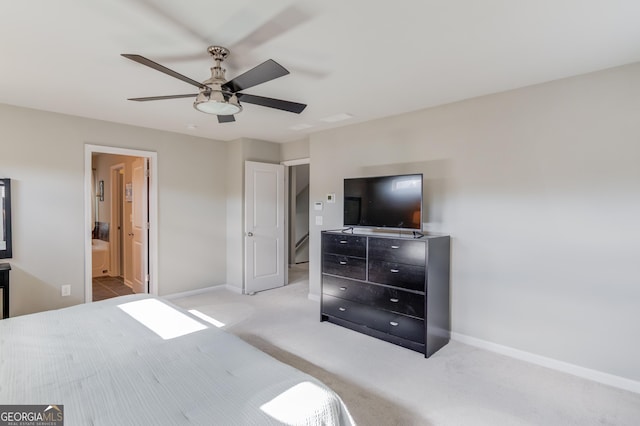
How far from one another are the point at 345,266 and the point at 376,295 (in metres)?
0.50

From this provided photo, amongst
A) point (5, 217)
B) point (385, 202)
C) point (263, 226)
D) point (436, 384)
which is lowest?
point (436, 384)

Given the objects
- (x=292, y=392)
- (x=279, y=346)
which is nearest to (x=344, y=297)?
(x=279, y=346)

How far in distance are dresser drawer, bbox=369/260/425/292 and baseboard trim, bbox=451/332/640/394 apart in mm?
863

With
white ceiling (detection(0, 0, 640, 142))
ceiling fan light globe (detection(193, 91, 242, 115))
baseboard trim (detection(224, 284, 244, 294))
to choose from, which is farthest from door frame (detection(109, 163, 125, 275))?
ceiling fan light globe (detection(193, 91, 242, 115))

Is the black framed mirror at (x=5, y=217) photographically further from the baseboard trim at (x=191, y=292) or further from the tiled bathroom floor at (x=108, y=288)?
the baseboard trim at (x=191, y=292)

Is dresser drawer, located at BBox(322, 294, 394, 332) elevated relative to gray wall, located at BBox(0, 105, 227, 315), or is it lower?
lower

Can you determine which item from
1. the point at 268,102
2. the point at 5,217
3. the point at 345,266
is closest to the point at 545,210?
the point at 345,266

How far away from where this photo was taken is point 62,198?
3844 mm

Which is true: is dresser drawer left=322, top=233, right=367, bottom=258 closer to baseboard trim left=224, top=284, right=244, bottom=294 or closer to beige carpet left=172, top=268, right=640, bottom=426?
beige carpet left=172, top=268, right=640, bottom=426

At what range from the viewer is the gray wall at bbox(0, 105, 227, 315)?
3564 mm

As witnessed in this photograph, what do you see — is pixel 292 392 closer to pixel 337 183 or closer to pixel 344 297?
pixel 344 297

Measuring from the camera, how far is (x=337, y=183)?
4.48 meters

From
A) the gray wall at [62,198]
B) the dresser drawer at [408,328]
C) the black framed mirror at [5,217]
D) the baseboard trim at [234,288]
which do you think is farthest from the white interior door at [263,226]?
the black framed mirror at [5,217]

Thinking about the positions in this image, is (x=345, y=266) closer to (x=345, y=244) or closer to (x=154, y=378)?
A: (x=345, y=244)
